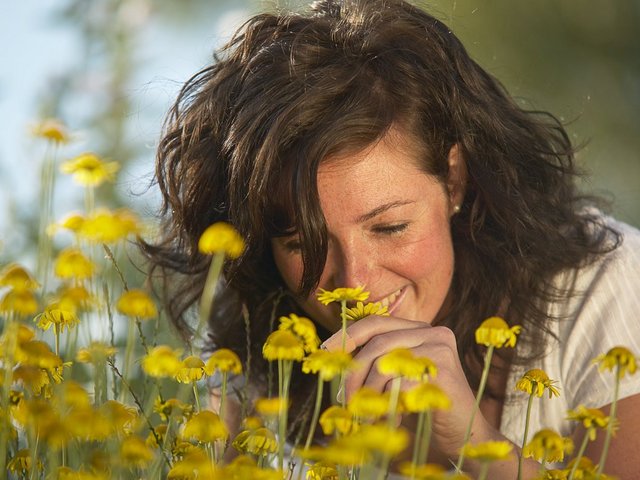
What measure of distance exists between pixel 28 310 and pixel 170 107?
41.2 inches

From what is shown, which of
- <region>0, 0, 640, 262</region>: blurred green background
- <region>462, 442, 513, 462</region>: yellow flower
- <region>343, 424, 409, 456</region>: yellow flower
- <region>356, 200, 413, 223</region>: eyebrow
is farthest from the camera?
<region>0, 0, 640, 262</region>: blurred green background

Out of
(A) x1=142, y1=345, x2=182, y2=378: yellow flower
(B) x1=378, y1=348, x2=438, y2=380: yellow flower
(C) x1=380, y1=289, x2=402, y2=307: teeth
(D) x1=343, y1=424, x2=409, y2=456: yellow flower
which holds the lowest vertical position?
(D) x1=343, y1=424, x2=409, y2=456: yellow flower

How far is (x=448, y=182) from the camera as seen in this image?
65.7 inches

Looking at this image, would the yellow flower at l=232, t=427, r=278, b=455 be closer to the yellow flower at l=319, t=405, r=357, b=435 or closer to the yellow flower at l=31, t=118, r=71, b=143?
the yellow flower at l=319, t=405, r=357, b=435

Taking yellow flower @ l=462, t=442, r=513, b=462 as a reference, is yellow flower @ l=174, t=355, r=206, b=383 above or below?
above

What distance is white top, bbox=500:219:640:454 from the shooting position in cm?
169

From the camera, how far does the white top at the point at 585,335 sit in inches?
66.6

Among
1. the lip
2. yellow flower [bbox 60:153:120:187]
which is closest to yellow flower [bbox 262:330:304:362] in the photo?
yellow flower [bbox 60:153:120:187]

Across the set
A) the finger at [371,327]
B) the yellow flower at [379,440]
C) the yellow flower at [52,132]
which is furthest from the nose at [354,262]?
the yellow flower at [379,440]

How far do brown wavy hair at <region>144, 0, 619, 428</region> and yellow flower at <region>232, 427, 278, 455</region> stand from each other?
0.45m

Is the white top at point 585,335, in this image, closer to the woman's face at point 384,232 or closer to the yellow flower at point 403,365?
the woman's face at point 384,232

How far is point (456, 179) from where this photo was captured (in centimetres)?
171

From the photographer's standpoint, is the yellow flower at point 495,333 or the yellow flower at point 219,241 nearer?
the yellow flower at point 219,241

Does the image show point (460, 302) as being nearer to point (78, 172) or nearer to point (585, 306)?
point (585, 306)
